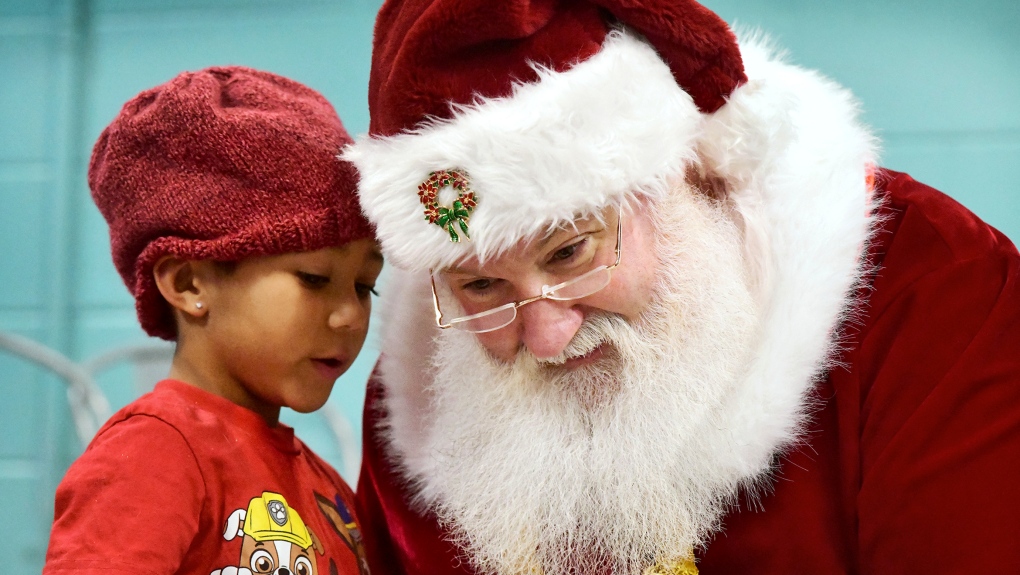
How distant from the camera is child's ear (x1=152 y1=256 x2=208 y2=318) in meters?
1.30

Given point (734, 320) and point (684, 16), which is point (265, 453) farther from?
point (684, 16)

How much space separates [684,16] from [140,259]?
2.67 ft

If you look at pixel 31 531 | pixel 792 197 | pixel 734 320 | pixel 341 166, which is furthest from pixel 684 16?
pixel 31 531

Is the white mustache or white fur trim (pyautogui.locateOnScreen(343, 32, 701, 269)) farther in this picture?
the white mustache

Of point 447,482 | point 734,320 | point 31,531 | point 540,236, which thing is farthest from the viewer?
point 31,531

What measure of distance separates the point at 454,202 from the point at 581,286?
20 cm

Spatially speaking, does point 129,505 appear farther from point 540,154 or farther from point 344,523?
point 540,154

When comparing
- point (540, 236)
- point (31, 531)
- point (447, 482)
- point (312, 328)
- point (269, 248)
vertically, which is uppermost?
point (540, 236)

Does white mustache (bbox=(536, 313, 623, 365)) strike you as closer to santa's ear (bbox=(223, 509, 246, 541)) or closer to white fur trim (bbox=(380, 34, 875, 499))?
white fur trim (bbox=(380, 34, 875, 499))

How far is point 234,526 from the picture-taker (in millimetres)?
1125

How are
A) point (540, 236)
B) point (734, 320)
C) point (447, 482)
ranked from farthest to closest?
point (447, 482) < point (734, 320) < point (540, 236)

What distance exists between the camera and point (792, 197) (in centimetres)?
127

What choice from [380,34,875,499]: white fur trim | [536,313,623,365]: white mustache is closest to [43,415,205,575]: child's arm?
[536,313,623,365]: white mustache

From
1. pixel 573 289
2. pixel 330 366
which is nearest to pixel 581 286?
pixel 573 289
